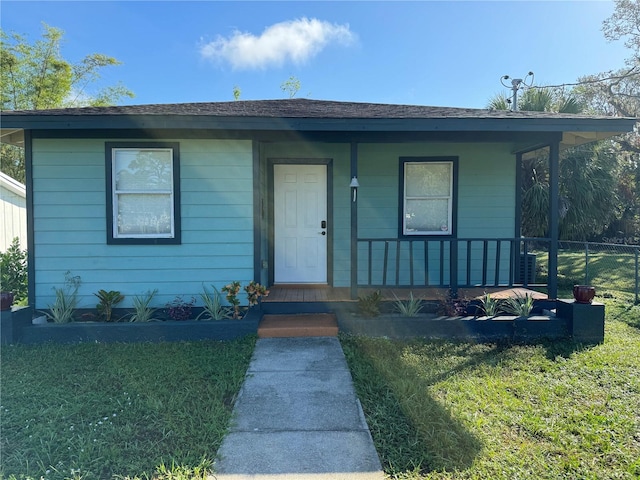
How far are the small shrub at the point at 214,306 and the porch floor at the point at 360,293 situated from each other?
570 millimetres

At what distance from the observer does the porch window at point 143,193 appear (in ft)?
16.4

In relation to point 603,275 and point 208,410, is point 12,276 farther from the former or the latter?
point 603,275

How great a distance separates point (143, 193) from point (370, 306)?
339 cm

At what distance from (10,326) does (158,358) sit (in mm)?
1979

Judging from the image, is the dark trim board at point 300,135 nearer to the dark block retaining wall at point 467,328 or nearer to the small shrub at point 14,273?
the dark block retaining wall at point 467,328

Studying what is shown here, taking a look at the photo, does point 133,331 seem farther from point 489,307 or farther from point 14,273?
point 489,307

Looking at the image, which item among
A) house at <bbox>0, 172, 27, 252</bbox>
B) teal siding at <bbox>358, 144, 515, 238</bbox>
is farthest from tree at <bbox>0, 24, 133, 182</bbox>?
teal siding at <bbox>358, 144, 515, 238</bbox>

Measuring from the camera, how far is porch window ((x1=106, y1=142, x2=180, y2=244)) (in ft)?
16.4

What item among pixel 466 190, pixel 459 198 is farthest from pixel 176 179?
pixel 466 190

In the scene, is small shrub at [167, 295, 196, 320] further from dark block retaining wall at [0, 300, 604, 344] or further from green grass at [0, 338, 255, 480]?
green grass at [0, 338, 255, 480]

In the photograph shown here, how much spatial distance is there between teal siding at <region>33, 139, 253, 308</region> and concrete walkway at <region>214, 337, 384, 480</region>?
1782 millimetres

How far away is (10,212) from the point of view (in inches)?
348

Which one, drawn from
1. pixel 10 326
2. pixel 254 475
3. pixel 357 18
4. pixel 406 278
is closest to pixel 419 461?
pixel 254 475

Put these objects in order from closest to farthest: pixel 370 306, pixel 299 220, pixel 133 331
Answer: pixel 133 331 → pixel 370 306 → pixel 299 220
